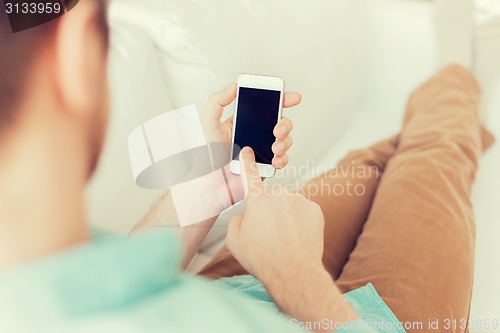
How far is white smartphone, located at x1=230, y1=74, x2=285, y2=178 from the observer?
61 centimetres

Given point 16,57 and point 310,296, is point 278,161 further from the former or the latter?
point 16,57

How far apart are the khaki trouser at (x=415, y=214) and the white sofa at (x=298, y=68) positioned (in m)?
0.08

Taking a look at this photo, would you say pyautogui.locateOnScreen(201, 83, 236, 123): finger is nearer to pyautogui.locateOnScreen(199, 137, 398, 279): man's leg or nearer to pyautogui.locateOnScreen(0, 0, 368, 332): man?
pyautogui.locateOnScreen(199, 137, 398, 279): man's leg

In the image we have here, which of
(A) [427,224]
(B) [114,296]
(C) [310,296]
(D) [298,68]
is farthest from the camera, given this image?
(D) [298,68]

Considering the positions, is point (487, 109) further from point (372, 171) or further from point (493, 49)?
point (372, 171)

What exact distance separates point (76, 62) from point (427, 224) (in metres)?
0.58

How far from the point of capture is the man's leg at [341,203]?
72 cm

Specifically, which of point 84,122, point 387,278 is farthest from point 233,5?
point 84,122

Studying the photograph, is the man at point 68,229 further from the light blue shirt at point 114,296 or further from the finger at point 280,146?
the finger at point 280,146

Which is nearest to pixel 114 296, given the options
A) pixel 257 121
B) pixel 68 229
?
pixel 68 229

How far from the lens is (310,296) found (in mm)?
505

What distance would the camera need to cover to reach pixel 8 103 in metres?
0.31

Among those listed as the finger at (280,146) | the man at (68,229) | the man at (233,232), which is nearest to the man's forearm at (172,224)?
the man at (233,232)

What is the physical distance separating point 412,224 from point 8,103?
0.58 meters
